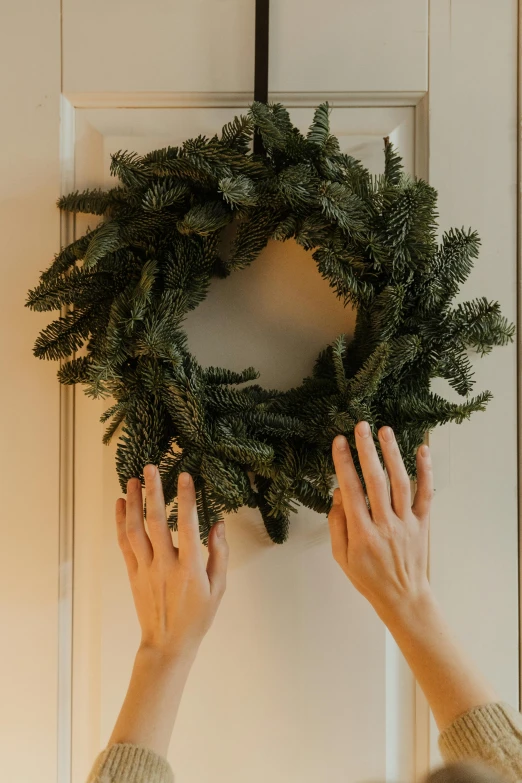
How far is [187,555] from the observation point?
0.59 metres

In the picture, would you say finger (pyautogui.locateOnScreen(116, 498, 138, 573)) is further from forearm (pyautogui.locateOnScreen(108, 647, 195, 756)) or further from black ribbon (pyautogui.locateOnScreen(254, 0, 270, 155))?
black ribbon (pyautogui.locateOnScreen(254, 0, 270, 155))

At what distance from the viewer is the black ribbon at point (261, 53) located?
70 cm

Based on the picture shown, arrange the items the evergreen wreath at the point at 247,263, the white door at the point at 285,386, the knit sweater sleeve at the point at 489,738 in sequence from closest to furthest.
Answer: the knit sweater sleeve at the point at 489,738 → the evergreen wreath at the point at 247,263 → the white door at the point at 285,386

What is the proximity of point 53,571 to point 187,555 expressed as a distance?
33 centimetres

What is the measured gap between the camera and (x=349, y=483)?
1.92ft

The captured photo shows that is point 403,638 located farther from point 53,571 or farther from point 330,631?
point 53,571

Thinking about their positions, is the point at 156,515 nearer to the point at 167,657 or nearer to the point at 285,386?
the point at 167,657

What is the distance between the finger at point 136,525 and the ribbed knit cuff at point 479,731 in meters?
0.41

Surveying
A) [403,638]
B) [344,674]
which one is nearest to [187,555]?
[403,638]

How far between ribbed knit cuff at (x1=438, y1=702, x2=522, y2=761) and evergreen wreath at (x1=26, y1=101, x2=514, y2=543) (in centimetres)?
28

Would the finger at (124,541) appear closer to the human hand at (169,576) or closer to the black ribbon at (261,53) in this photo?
the human hand at (169,576)

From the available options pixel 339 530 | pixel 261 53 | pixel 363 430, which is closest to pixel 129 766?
pixel 339 530

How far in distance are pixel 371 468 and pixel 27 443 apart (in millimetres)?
558

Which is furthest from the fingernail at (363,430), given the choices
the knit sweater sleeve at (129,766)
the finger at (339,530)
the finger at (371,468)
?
the knit sweater sleeve at (129,766)
